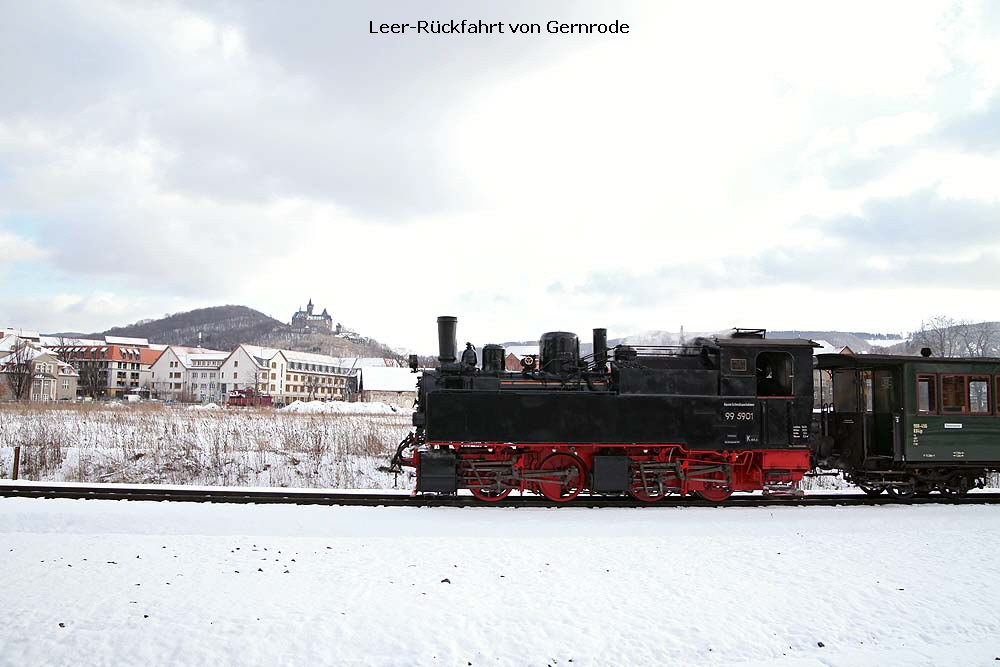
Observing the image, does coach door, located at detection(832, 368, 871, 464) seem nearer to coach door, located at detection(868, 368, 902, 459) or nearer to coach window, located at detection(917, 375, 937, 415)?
coach door, located at detection(868, 368, 902, 459)

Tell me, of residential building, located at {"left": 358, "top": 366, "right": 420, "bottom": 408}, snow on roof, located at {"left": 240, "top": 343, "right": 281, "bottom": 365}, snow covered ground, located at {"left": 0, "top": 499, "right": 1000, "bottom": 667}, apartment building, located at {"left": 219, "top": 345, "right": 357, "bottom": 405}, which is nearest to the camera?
snow covered ground, located at {"left": 0, "top": 499, "right": 1000, "bottom": 667}

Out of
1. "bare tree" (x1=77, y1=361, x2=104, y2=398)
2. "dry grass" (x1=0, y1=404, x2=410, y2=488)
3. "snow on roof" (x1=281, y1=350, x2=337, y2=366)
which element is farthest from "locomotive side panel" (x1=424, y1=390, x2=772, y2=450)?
"snow on roof" (x1=281, y1=350, x2=337, y2=366)

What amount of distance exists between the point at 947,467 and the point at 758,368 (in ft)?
13.5

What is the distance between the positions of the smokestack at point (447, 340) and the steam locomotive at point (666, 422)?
0.03 meters

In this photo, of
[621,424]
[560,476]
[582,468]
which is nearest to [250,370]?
[560,476]

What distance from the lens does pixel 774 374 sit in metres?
12.4

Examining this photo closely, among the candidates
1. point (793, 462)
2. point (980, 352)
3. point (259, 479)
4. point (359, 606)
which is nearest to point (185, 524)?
point (359, 606)

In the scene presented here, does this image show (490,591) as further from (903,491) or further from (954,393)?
(954,393)

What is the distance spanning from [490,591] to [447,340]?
20.9 feet

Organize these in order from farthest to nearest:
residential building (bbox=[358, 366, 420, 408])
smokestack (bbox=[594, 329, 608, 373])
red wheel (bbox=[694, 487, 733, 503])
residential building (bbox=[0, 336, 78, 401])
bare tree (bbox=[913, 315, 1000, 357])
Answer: residential building (bbox=[358, 366, 420, 408]) < residential building (bbox=[0, 336, 78, 401]) < bare tree (bbox=[913, 315, 1000, 357]) < smokestack (bbox=[594, 329, 608, 373]) < red wheel (bbox=[694, 487, 733, 503])

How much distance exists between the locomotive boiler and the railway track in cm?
23

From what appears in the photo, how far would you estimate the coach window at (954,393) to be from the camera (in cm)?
1227

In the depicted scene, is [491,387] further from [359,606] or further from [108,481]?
[108,481]

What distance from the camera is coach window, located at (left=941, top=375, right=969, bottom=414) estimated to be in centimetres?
1227
